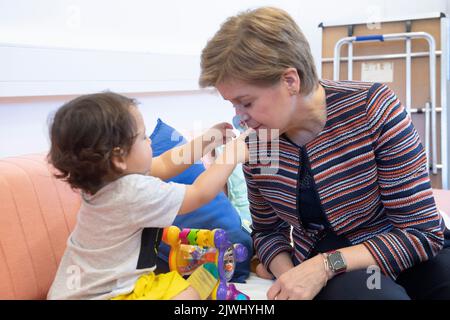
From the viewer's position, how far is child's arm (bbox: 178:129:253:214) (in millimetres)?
987

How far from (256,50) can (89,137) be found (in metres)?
0.38

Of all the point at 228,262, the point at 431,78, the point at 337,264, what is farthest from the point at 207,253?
the point at 431,78

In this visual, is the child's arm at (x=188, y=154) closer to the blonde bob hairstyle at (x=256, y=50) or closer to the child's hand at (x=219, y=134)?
the child's hand at (x=219, y=134)

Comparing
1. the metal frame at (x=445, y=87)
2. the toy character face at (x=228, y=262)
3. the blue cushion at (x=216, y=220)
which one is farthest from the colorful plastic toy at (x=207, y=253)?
the metal frame at (x=445, y=87)

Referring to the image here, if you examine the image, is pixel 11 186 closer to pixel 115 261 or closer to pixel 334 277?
pixel 115 261

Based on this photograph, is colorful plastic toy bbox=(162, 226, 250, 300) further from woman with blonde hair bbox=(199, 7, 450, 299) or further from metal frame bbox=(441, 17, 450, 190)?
metal frame bbox=(441, 17, 450, 190)

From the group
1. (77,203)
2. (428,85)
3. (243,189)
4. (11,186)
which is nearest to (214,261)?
(77,203)

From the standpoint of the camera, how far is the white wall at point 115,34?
135 centimetres

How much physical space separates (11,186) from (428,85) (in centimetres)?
279

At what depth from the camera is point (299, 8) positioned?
3355 mm

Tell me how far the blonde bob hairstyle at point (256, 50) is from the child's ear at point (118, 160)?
24 cm

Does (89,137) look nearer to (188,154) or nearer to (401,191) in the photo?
(188,154)

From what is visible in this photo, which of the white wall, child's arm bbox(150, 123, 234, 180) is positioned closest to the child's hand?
child's arm bbox(150, 123, 234, 180)

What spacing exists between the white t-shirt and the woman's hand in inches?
10.9
